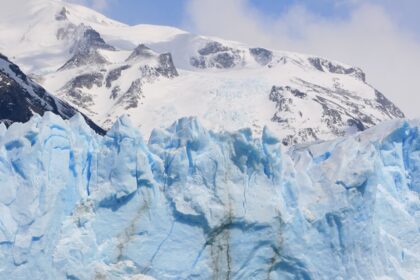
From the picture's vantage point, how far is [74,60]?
194m

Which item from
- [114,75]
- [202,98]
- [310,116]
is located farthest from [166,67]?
[310,116]

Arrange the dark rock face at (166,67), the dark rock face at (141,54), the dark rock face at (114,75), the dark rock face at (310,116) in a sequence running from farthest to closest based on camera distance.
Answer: the dark rock face at (141,54) < the dark rock face at (166,67) < the dark rock face at (114,75) < the dark rock face at (310,116)

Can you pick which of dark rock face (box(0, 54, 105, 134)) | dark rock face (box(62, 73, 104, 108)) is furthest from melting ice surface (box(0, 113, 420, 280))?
dark rock face (box(62, 73, 104, 108))

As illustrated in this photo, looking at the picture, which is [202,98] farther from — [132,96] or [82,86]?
[82,86]

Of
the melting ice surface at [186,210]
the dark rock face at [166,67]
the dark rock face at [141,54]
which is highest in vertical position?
the dark rock face at [141,54]

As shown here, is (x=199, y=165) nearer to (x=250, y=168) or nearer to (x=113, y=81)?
(x=250, y=168)

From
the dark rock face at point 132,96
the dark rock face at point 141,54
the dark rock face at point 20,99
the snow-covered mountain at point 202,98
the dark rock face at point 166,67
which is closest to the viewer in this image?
the dark rock face at point 20,99

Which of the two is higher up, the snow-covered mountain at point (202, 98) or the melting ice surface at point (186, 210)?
the snow-covered mountain at point (202, 98)

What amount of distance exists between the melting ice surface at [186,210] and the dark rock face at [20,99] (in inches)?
2503

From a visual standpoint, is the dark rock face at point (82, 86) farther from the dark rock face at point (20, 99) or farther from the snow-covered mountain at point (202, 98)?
the dark rock face at point (20, 99)

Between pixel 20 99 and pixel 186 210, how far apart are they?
78.1m

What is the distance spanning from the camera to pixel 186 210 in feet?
84.0

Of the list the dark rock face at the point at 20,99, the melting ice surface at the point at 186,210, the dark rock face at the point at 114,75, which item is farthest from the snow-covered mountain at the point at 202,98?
the melting ice surface at the point at 186,210

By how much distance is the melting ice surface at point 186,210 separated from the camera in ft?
Result: 81.0
